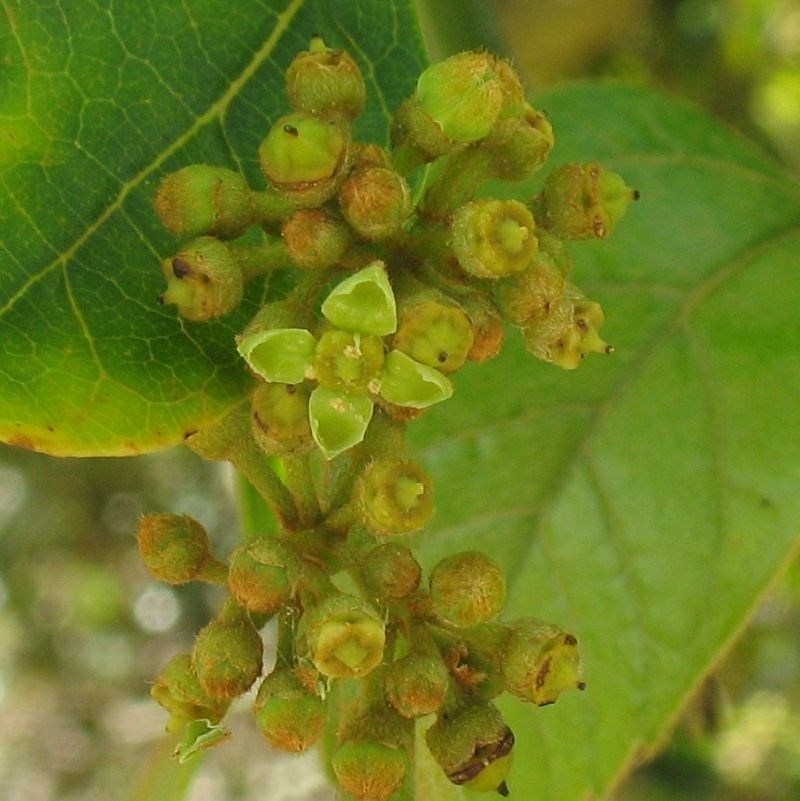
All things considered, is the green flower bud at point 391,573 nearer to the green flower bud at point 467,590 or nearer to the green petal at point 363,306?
the green flower bud at point 467,590

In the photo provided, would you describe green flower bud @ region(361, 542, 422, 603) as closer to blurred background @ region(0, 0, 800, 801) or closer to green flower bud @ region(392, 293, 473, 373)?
green flower bud @ region(392, 293, 473, 373)

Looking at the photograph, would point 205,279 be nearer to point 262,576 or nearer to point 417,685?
point 262,576

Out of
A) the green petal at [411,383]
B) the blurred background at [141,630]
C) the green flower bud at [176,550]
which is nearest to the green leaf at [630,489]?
the green flower bud at [176,550]

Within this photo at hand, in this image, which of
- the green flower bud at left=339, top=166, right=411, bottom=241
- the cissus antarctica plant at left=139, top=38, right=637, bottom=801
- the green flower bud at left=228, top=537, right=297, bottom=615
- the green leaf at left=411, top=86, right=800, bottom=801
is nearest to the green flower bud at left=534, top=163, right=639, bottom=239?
the cissus antarctica plant at left=139, top=38, right=637, bottom=801

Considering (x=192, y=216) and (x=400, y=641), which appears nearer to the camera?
(x=192, y=216)

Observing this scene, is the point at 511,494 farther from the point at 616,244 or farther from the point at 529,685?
the point at 529,685

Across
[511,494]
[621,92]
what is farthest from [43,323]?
[621,92]
